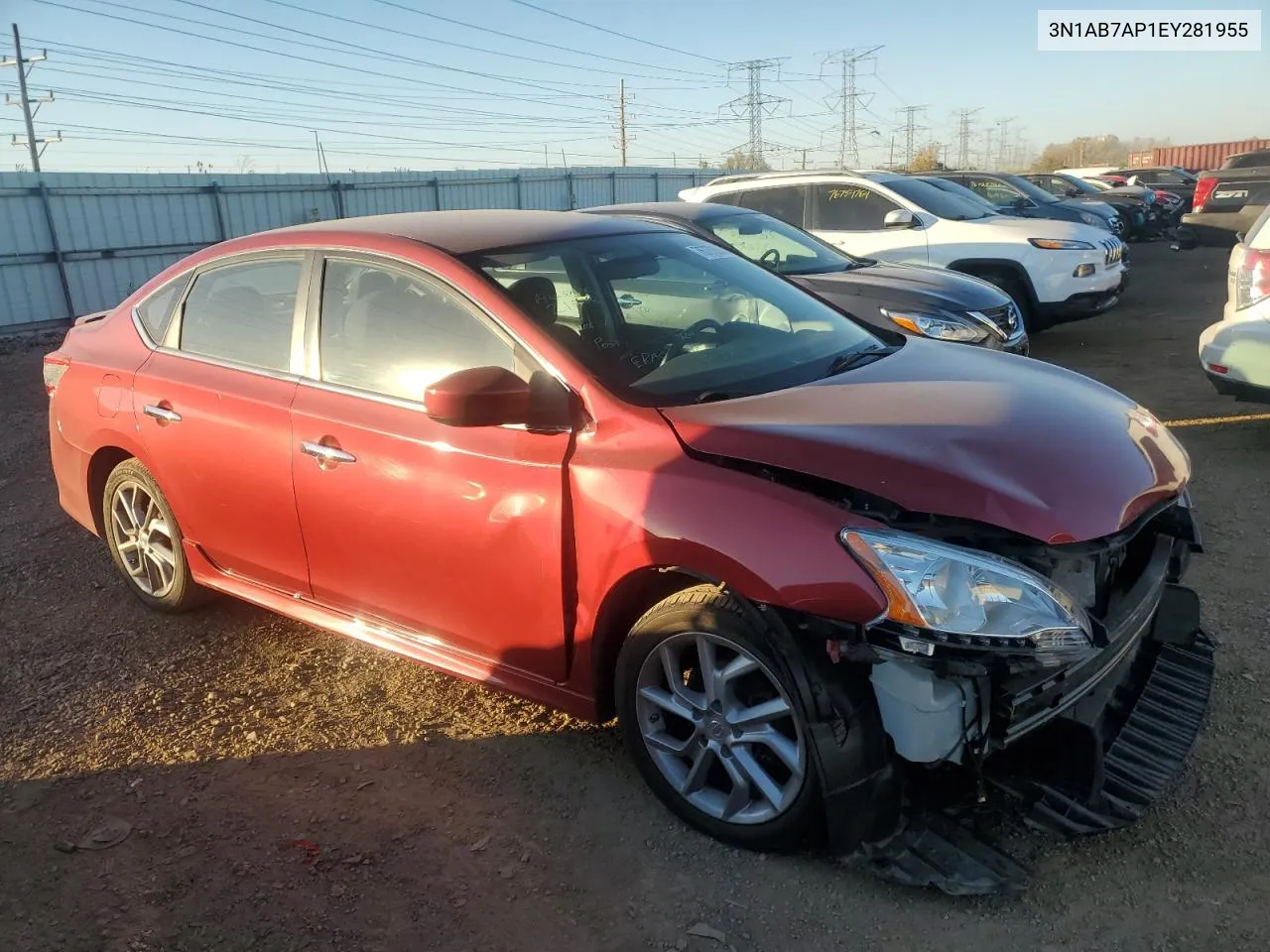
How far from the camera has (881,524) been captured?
7.90 feet

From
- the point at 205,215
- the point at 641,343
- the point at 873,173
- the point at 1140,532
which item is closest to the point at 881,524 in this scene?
the point at 1140,532

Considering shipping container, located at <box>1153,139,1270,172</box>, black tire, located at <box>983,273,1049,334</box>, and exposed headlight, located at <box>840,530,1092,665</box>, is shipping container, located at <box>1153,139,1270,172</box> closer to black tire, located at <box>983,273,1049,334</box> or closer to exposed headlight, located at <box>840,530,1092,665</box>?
black tire, located at <box>983,273,1049,334</box>

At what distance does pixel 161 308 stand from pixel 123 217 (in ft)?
47.3

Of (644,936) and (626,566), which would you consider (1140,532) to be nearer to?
(626,566)

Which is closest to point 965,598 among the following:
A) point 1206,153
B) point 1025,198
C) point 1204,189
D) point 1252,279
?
point 1252,279

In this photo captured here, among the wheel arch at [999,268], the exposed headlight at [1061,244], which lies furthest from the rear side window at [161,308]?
the exposed headlight at [1061,244]

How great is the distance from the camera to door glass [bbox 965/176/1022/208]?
1545 cm

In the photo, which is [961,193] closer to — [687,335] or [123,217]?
[687,335]

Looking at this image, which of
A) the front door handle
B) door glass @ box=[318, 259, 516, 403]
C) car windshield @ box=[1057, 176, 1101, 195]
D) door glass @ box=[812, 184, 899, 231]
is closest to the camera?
door glass @ box=[318, 259, 516, 403]

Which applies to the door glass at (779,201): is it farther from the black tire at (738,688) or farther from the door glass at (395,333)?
the black tire at (738,688)

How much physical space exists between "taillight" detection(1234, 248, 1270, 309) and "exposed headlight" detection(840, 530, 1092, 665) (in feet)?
14.7

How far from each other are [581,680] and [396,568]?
78 centimetres

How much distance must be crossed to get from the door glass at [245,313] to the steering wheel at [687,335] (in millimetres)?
1447

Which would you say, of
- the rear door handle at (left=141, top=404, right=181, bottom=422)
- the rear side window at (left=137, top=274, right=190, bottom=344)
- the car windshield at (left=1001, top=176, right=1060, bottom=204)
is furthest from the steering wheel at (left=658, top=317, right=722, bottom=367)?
the car windshield at (left=1001, top=176, right=1060, bottom=204)
